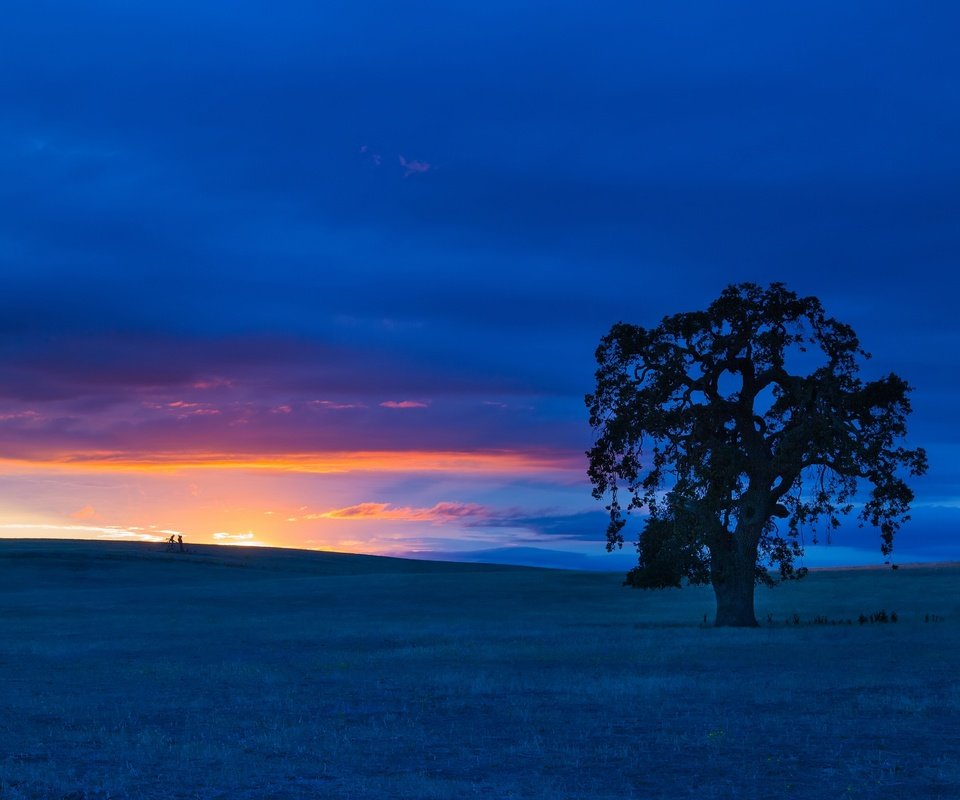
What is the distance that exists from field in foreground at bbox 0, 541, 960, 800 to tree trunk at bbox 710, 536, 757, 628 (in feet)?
7.37

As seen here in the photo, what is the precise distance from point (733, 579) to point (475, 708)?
2893cm

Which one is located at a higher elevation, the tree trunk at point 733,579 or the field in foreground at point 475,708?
the tree trunk at point 733,579

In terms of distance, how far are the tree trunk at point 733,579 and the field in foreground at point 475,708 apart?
2245mm

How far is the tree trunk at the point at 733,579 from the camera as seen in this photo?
51.4 meters

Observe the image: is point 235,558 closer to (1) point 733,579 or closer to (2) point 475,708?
(1) point 733,579

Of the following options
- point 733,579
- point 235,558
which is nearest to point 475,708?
point 733,579

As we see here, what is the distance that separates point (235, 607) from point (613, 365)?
30549 millimetres

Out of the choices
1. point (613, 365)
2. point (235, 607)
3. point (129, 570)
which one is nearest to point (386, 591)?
point (235, 607)

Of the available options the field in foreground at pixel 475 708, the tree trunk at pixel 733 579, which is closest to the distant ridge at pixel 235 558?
the field in foreground at pixel 475 708

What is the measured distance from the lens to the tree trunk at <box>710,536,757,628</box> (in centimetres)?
5144

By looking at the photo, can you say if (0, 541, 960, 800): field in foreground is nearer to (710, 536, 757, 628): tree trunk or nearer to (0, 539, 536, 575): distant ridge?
(710, 536, 757, 628): tree trunk

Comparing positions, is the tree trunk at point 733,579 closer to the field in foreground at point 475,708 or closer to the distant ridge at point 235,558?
the field in foreground at point 475,708

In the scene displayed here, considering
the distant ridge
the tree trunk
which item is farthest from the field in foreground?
the distant ridge

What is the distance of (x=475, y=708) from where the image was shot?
24969 millimetres
